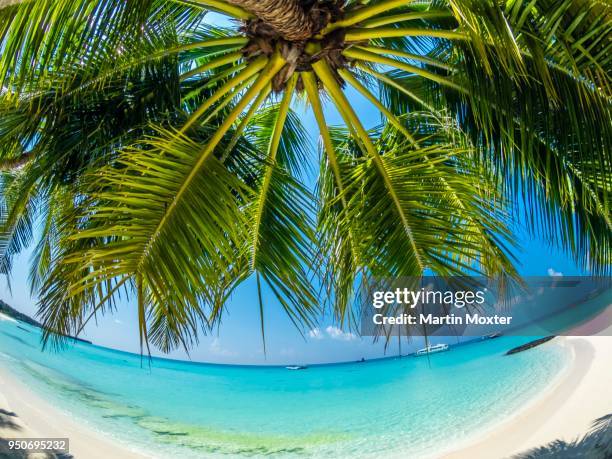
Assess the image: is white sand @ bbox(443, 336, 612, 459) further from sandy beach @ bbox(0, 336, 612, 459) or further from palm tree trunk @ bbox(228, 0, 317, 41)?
palm tree trunk @ bbox(228, 0, 317, 41)

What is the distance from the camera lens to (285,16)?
1946 mm

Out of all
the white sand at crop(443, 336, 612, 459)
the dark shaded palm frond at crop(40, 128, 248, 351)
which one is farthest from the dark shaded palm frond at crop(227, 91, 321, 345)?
the white sand at crop(443, 336, 612, 459)

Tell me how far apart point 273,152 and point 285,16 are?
1.17m

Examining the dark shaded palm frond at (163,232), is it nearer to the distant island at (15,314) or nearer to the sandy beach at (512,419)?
the sandy beach at (512,419)

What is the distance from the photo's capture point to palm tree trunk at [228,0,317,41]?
5.61ft

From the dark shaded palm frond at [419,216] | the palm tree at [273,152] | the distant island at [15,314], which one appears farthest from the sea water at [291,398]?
the dark shaded palm frond at [419,216]

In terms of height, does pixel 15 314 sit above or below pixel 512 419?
above

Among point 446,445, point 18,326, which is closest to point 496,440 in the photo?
point 446,445

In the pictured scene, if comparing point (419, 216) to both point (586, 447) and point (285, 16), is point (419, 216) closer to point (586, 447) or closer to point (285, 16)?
point (285, 16)

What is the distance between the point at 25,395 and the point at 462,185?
10614 mm

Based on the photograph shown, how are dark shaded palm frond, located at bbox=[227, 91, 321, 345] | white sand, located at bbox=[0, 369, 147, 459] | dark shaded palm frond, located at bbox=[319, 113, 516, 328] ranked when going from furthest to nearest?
white sand, located at bbox=[0, 369, 147, 459] → dark shaded palm frond, located at bbox=[227, 91, 321, 345] → dark shaded palm frond, located at bbox=[319, 113, 516, 328]

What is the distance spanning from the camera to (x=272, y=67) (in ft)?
8.30

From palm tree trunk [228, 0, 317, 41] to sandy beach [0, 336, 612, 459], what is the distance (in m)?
7.75

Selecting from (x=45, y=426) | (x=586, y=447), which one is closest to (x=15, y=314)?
(x=45, y=426)
